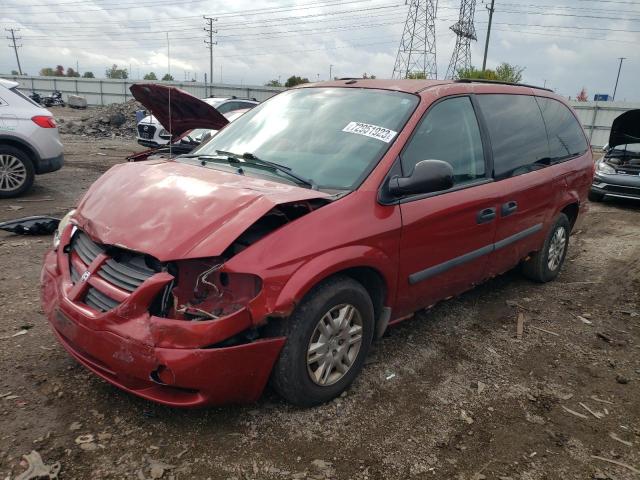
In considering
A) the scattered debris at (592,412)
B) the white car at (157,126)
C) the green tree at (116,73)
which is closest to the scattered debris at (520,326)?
the scattered debris at (592,412)

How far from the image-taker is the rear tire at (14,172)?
23.9 feet

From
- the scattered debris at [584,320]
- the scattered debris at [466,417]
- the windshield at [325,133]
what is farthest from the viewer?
the scattered debris at [584,320]

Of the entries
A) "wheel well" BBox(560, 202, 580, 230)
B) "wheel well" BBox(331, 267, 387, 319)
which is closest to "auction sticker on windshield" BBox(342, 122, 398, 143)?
"wheel well" BBox(331, 267, 387, 319)

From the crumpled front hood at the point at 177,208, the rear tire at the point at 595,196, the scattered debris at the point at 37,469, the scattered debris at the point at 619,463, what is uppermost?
the crumpled front hood at the point at 177,208

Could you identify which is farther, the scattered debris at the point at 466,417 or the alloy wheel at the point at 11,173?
the alloy wheel at the point at 11,173

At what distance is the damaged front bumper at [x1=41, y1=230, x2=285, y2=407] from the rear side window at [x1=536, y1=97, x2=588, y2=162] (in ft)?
11.6

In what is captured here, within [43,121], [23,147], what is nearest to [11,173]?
[23,147]

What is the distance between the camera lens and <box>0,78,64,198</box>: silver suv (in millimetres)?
7188

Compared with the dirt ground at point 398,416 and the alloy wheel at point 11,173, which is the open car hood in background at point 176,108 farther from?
the alloy wheel at point 11,173

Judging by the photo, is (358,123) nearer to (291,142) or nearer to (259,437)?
(291,142)

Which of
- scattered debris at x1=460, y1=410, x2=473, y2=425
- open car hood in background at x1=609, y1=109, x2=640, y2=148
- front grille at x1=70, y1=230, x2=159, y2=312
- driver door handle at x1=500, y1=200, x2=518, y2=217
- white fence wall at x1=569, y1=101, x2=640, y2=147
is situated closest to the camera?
front grille at x1=70, y1=230, x2=159, y2=312

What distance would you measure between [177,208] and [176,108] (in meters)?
2.59

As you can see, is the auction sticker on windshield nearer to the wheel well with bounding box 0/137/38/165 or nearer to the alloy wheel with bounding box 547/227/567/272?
the alloy wheel with bounding box 547/227/567/272

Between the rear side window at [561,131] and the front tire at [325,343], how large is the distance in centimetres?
282
